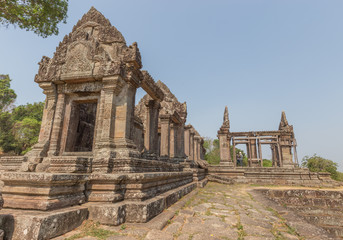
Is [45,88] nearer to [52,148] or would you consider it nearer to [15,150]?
[52,148]

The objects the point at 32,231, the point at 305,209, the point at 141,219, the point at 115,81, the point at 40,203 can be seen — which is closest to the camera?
the point at 32,231

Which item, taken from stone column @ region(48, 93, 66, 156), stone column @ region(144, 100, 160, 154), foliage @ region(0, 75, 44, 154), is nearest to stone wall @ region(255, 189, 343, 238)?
stone column @ region(144, 100, 160, 154)

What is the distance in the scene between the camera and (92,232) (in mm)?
2699

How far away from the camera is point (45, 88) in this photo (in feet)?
19.1

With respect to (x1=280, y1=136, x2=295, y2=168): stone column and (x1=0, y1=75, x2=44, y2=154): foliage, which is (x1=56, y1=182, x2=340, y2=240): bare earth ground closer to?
(x1=280, y1=136, x2=295, y2=168): stone column

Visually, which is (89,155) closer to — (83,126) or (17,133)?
(83,126)

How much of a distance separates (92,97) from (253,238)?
17.2 feet

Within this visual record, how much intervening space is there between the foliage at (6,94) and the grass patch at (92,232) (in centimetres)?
3656

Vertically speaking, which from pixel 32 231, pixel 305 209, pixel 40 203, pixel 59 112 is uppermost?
pixel 59 112

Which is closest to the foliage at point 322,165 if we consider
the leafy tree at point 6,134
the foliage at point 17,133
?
the foliage at point 17,133

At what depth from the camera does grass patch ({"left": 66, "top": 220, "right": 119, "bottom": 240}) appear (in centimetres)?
257

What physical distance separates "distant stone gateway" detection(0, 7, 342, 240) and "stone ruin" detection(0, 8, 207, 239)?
15 millimetres

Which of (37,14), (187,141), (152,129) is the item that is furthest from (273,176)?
(37,14)

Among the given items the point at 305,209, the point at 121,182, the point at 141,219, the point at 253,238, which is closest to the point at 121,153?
the point at 121,182
